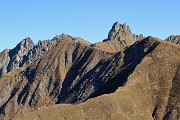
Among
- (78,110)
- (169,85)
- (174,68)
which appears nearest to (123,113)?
(78,110)

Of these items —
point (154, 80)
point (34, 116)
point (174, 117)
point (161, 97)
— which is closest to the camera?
point (34, 116)

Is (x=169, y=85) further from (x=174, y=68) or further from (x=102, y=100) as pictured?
(x=102, y=100)

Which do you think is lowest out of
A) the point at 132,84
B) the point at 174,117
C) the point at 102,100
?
the point at 174,117

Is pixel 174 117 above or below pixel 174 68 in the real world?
below

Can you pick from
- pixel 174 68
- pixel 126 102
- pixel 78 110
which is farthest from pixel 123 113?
pixel 174 68

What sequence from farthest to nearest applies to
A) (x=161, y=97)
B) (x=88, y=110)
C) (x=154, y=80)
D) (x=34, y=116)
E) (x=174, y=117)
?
(x=154, y=80) → (x=161, y=97) → (x=174, y=117) → (x=88, y=110) → (x=34, y=116)

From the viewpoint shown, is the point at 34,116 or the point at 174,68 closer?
the point at 34,116

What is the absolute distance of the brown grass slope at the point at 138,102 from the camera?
148913mm

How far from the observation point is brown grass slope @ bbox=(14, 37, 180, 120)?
5863 inches

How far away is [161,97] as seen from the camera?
179 meters

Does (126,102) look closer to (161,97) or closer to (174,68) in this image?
(161,97)

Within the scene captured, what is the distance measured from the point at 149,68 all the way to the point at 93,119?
2360 inches

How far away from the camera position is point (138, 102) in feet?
574

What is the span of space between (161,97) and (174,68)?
2181 centimetres
